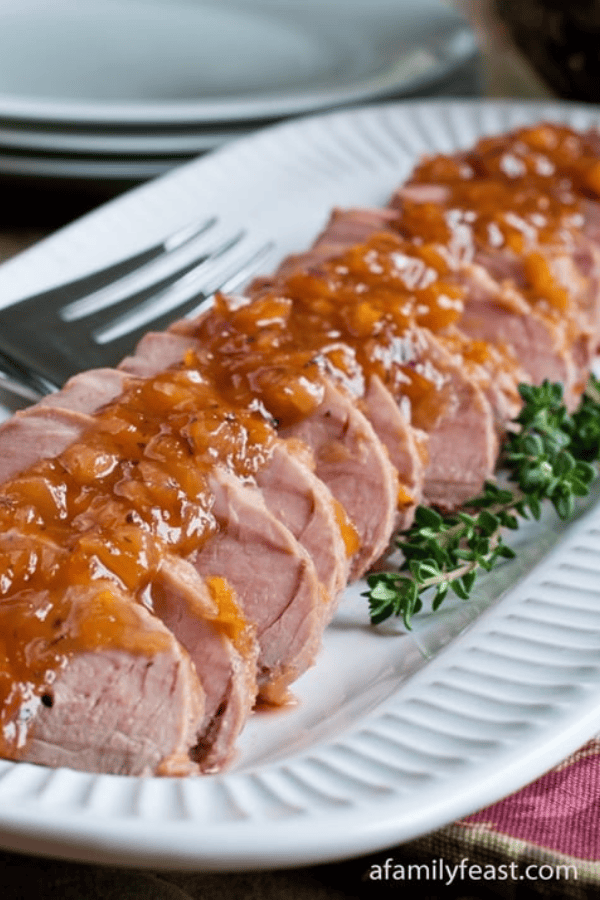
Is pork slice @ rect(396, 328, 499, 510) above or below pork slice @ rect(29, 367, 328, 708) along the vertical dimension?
below

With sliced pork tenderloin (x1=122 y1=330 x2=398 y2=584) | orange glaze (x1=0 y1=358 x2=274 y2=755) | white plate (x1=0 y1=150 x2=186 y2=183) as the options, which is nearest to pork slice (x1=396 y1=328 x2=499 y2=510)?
sliced pork tenderloin (x1=122 y1=330 x2=398 y2=584)

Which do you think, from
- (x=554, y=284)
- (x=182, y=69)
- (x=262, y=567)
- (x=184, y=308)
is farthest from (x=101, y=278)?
(x=182, y=69)

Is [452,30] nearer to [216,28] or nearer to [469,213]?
[216,28]

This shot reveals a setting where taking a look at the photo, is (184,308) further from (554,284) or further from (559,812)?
(559,812)

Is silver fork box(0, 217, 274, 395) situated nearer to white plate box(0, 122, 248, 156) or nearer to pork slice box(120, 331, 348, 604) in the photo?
white plate box(0, 122, 248, 156)

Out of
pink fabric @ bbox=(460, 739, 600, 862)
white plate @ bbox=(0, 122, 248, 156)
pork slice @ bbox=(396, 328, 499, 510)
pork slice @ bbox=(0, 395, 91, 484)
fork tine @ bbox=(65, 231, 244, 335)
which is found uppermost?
white plate @ bbox=(0, 122, 248, 156)

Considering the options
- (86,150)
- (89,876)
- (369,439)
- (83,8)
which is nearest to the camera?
(89,876)

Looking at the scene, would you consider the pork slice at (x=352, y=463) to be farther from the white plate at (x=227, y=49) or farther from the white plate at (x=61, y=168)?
the white plate at (x=227, y=49)

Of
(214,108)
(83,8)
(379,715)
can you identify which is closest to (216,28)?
(83,8)
